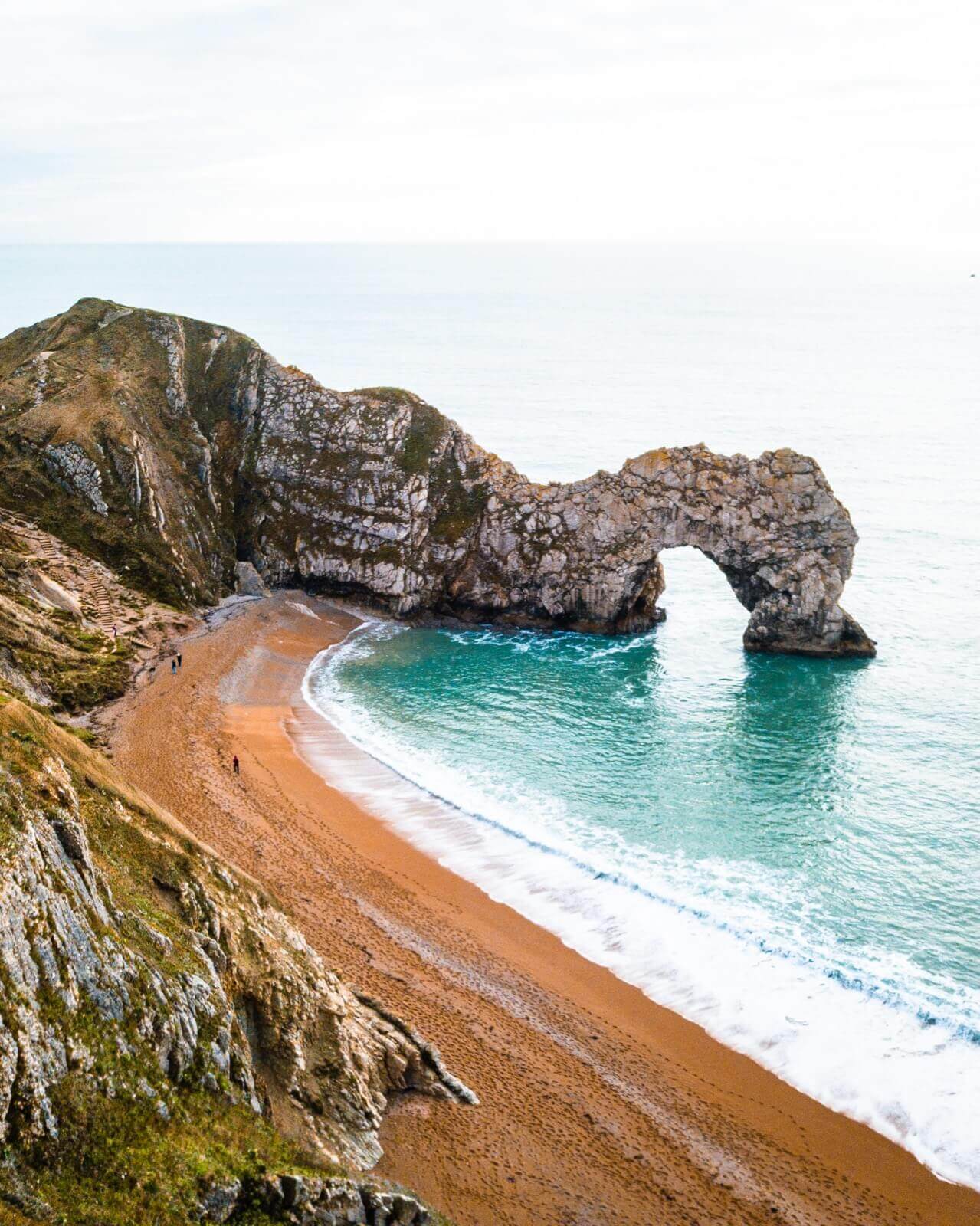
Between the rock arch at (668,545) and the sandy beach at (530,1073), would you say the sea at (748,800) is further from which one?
the rock arch at (668,545)

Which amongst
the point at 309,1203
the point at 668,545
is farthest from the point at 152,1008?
the point at 668,545

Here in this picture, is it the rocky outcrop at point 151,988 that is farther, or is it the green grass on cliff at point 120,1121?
the rocky outcrop at point 151,988

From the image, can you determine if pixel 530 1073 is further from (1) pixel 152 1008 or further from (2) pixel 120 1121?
(2) pixel 120 1121

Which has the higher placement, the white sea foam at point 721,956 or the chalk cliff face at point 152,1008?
the chalk cliff face at point 152,1008

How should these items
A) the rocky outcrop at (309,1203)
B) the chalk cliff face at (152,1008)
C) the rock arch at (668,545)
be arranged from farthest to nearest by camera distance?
the rock arch at (668,545), the rocky outcrop at (309,1203), the chalk cliff face at (152,1008)

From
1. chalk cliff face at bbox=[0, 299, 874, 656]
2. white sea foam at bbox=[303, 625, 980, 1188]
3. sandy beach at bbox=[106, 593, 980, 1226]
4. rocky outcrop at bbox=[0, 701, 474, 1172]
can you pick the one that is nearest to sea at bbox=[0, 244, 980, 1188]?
white sea foam at bbox=[303, 625, 980, 1188]

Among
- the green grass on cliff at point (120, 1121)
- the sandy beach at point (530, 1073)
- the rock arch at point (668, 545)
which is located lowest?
the sandy beach at point (530, 1073)

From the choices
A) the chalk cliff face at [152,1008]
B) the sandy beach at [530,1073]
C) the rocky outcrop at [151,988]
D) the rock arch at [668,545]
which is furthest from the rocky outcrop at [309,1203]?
the rock arch at [668,545]

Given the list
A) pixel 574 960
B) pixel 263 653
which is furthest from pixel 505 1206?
pixel 263 653

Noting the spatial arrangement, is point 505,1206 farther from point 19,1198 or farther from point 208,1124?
point 19,1198
